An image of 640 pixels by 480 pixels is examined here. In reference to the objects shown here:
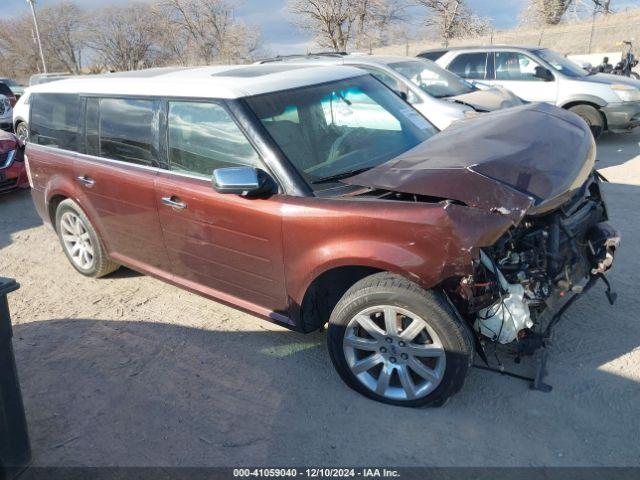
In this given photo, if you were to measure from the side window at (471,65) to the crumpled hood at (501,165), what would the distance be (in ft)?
22.7

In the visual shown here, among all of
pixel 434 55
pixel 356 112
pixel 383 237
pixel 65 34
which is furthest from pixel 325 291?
pixel 65 34

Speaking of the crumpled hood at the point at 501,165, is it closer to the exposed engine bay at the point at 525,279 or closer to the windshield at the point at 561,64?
the exposed engine bay at the point at 525,279

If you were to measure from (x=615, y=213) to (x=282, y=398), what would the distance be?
14.7 feet

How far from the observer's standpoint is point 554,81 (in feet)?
31.3

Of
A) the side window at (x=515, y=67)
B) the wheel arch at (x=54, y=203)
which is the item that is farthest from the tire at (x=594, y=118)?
the wheel arch at (x=54, y=203)

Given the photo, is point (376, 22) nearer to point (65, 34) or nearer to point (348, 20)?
point (348, 20)

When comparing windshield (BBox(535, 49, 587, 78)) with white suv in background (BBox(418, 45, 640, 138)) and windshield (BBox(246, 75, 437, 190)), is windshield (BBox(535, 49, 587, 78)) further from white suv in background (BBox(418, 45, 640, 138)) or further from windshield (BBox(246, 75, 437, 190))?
windshield (BBox(246, 75, 437, 190))

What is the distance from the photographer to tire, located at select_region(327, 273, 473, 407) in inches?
111

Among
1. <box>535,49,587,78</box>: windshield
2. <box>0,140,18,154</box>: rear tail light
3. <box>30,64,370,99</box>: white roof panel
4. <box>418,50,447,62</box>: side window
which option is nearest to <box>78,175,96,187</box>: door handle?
<box>30,64,370,99</box>: white roof panel

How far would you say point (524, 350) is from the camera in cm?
303

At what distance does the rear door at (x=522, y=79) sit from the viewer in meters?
9.59

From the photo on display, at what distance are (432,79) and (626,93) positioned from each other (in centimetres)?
358

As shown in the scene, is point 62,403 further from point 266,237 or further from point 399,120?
point 399,120

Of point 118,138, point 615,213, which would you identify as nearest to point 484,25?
point 615,213
